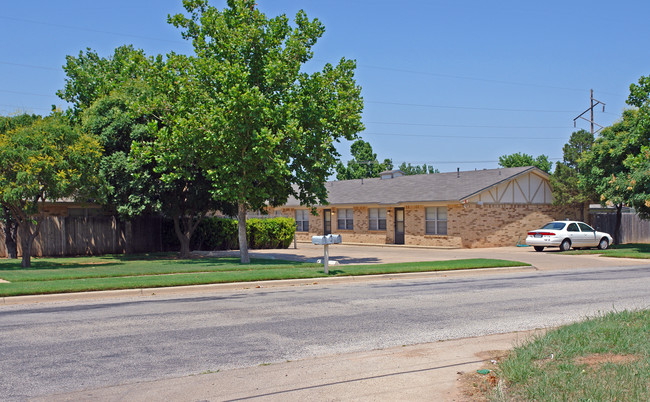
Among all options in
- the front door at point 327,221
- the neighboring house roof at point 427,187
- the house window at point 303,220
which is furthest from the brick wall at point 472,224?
the house window at point 303,220

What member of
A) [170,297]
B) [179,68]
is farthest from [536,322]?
[179,68]

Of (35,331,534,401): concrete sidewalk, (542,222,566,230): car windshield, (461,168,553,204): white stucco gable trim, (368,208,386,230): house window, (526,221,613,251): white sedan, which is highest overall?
(461,168,553,204): white stucco gable trim

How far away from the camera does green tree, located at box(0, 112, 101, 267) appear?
1945cm

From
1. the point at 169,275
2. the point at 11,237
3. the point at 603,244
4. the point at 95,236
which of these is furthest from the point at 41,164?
the point at 603,244

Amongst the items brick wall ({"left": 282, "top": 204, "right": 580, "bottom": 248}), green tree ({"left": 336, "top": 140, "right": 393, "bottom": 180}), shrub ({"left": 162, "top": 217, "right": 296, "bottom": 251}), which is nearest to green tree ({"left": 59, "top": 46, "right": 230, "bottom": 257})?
shrub ({"left": 162, "top": 217, "right": 296, "bottom": 251})

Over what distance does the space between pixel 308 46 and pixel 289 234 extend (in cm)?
1487

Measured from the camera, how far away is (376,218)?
40.9 metres

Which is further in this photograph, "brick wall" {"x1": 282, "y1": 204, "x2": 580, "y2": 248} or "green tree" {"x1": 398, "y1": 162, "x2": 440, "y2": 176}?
"green tree" {"x1": 398, "y1": 162, "x2": 440, "y2": 176}

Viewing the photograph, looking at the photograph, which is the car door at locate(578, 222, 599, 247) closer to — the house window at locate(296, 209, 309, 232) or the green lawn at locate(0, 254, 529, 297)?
the green lawn at locate(0, 254, 529, 297)

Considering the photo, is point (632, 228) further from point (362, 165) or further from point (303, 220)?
point (362, 165)

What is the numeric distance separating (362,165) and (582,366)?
74503 millimetres

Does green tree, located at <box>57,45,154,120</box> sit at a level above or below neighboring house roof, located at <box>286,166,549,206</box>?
above

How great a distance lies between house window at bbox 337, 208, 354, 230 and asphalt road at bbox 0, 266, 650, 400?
2673cm

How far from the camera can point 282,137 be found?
818 inches
